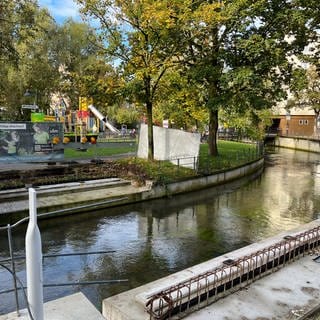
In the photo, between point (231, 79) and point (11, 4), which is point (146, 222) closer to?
point (231, 79)

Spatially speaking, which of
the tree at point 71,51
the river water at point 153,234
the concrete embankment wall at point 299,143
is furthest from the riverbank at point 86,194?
the concrete embankment wall at point 299,143

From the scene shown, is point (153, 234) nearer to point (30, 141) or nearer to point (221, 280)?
point (221, 280)

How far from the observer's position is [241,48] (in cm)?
1902

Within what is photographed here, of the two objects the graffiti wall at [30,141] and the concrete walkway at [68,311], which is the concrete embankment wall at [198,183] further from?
the concrete walkway at [68,311]

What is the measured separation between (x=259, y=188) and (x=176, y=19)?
367 inches

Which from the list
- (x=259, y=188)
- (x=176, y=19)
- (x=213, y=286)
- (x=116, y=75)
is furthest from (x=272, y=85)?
(x=213, y=286)

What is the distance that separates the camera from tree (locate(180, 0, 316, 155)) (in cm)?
1783

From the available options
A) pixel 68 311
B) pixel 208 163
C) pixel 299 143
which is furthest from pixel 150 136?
pixel 299 143

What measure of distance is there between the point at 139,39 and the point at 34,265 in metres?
15.5

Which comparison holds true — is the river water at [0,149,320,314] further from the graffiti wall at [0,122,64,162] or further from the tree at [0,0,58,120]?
the tree at [0,0,58,120]

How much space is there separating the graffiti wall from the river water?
14.6 feet

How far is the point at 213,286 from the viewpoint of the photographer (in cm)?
530

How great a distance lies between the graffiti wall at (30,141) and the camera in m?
14.4

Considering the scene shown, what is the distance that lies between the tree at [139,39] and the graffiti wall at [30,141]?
4.16m
